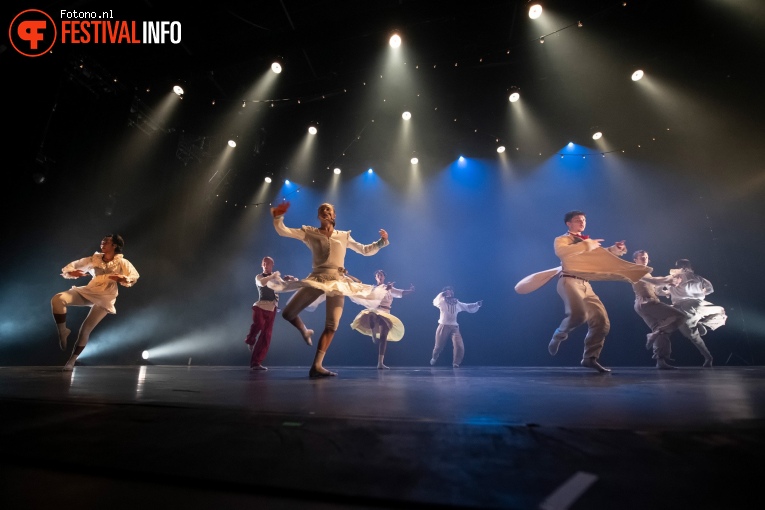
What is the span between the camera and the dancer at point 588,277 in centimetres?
433

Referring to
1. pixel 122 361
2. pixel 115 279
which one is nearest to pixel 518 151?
pixel 115 279

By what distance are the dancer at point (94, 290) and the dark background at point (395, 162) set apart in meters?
2.41

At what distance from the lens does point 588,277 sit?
449 centimetres

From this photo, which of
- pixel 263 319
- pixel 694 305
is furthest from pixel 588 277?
pixel 263 319

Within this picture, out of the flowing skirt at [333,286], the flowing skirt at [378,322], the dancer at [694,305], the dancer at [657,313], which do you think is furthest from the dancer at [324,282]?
the dancer at [694,305]

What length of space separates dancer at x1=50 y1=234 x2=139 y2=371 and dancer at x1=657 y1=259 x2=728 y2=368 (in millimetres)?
10196

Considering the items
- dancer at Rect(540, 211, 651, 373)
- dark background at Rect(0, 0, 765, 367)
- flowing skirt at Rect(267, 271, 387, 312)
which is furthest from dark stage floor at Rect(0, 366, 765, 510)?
dark background at Rect(0, 0, 765, 367)

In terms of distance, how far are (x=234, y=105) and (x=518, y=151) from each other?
8106 mm

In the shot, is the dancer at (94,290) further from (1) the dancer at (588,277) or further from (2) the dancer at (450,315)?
(2) the dancer at (450,315)

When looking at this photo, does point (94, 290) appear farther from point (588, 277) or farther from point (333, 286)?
point (588, 277)

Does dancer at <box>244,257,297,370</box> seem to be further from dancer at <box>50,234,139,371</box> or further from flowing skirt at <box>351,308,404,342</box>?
dancer at <box>50,234,139,371</box>

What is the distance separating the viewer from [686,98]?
8305 mm

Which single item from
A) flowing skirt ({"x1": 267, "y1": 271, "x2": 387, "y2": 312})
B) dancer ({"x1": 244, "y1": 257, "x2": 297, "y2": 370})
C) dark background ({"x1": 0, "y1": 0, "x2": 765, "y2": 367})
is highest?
dark background ({"x1": 0, "y1": 0, "x2": 765, "y2": 367})

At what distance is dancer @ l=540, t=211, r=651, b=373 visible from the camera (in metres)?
4.33
